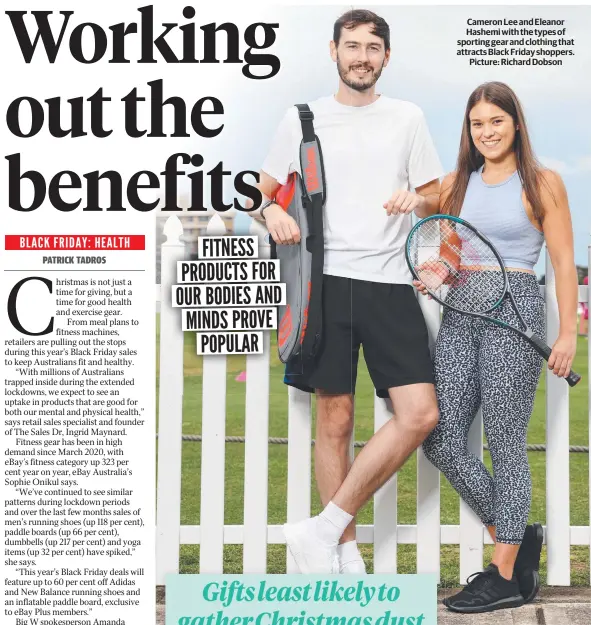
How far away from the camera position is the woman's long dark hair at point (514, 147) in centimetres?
358

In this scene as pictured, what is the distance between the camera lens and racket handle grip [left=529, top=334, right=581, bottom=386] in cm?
360

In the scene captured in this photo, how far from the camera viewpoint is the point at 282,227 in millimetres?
3590

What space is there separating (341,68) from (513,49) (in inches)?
25.0

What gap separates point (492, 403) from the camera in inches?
143

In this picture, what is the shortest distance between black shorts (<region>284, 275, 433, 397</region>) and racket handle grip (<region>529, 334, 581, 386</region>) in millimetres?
390

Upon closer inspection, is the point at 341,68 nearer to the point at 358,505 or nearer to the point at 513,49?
the point at 513,49

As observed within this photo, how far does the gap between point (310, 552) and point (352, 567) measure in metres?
0.18

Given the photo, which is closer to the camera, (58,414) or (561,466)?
(58,414)

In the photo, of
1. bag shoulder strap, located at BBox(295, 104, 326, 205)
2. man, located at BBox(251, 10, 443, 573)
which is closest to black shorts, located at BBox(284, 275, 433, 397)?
man, located at BBox(251, 10, 443, 573)

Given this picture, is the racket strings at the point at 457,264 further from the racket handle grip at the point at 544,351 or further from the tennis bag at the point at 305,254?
the tennis bag at the point at 305,254

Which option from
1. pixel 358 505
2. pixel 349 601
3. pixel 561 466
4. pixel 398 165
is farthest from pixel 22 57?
pixel 561 466

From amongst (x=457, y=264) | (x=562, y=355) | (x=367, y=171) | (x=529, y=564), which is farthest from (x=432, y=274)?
(x=529, y=564)

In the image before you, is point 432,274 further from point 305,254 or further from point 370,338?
point 305,254

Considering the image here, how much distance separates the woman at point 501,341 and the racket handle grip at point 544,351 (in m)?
0.03
